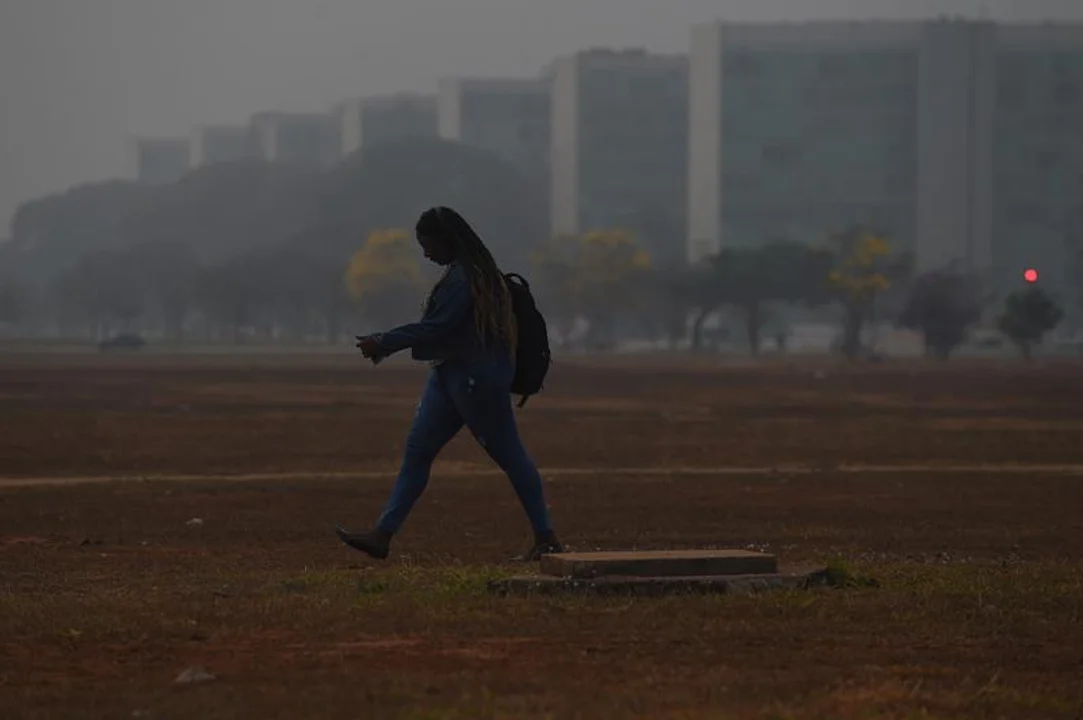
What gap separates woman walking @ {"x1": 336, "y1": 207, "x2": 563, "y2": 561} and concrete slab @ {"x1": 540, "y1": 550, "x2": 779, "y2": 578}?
1248 mm

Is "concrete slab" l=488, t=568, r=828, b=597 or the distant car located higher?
"concrete slab" l=488, t=568, r=828, b=597

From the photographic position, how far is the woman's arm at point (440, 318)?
49.2 feet

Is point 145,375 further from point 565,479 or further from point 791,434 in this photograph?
point 565,479

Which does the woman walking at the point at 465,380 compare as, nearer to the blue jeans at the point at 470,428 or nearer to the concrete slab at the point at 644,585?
the blue jeans at the point at 470,428

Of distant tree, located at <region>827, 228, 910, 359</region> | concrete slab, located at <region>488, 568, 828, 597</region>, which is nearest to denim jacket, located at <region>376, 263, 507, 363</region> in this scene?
concrete slab, located at <region>488, 568, 828, 597</region>

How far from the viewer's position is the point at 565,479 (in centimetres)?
3008

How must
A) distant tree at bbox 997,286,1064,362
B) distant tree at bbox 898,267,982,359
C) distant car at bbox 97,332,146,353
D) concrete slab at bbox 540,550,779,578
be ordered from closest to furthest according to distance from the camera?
concrete slab at bbox 540,550,779,578, distant tree at bbox 997,286,1064,362, distant tree at bbox 898,267,982,359, distant car at bbox 97,332,146,353

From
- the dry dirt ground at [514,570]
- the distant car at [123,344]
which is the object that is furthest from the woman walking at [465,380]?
the distant car at [123,344]

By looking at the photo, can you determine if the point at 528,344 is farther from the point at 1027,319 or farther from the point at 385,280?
the point at 385,280

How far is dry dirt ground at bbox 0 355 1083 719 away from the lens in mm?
10438

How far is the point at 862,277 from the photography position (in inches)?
6619

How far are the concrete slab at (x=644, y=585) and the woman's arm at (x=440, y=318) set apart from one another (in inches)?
68.9

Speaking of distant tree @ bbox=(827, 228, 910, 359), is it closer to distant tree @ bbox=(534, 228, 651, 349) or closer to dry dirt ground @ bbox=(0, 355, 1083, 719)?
distant tree @ bbox=(534, 228, 651, 349)

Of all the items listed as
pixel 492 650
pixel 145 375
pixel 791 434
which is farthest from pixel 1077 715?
pixel 145 375
